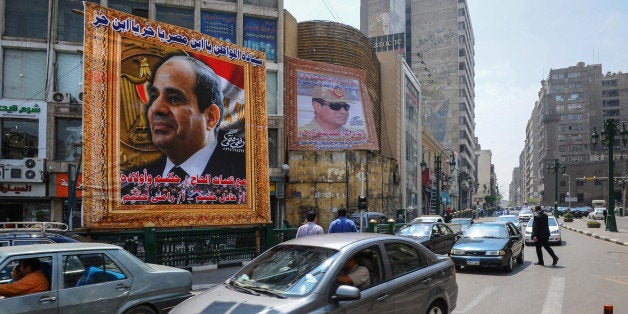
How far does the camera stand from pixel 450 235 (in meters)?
16.3

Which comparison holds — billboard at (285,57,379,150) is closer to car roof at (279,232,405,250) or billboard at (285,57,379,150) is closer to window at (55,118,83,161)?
window at (55,118,83,161)

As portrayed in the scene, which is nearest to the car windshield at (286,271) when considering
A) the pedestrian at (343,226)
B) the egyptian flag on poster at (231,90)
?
the pedestrian at (343,226)

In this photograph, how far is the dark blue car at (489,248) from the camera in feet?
40.4

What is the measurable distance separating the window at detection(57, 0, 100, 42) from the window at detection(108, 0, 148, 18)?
1.85 metres

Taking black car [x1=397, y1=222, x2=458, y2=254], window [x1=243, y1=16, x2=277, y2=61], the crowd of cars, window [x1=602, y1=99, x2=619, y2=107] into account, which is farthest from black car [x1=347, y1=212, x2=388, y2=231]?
window [x1=602, y1=99, x2=619, y2=107]

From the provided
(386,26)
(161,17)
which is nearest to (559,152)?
(386,26)

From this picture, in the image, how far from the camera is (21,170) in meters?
22.0

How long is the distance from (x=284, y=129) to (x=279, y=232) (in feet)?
41.9

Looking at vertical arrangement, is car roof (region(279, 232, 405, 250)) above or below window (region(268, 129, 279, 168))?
below

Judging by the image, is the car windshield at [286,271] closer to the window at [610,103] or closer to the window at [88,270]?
the window at [88,270]

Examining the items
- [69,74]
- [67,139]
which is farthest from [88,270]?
[69,74]

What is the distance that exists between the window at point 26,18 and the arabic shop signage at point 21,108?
3.66 metres

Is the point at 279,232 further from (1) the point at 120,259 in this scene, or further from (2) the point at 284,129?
(2) the point at 284,129

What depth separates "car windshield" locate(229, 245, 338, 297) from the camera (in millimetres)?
4656
